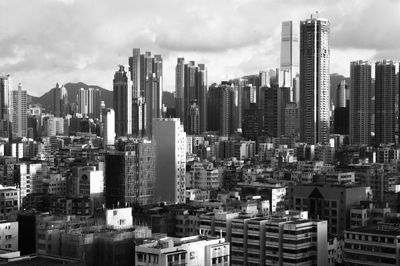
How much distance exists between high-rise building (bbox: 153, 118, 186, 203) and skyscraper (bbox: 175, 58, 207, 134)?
50.5 metres

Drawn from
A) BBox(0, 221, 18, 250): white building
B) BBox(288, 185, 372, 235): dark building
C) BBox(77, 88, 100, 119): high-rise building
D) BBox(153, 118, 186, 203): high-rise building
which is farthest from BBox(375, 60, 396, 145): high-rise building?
BBox(0, 221, 18, 250): white building

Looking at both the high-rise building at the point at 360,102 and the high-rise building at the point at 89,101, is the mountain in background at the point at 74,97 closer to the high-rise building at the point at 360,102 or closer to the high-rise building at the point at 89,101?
the high-rise building at the point at 89,101

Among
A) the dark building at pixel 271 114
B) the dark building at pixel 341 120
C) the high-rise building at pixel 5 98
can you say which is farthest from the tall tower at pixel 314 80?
the high-rise building at pixel 5 98

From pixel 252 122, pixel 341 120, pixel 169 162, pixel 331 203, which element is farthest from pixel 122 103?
pixel 331 203

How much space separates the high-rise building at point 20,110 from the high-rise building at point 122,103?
29.3 ft

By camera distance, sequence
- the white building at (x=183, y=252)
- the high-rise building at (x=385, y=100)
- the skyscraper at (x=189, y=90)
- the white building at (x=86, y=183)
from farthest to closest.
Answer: the skyscraper at (x=189, y=90)
the high-rise building at (x=385, y=100)
the white building at (x=86, y=183)
the white building at (x=183, y=252)

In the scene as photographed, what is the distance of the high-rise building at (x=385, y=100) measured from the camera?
226 ft

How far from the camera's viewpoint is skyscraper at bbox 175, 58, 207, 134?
276ft

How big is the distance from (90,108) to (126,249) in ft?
287

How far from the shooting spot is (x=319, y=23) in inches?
2726

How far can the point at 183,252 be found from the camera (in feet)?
48.8

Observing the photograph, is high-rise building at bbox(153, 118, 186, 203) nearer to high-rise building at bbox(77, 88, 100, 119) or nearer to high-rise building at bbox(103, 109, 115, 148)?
high-rise building at bbox(103, 109, 115, 148)

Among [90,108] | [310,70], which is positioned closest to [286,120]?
[310,70]

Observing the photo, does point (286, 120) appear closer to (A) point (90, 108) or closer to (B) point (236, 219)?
(A) point (90, 108)
